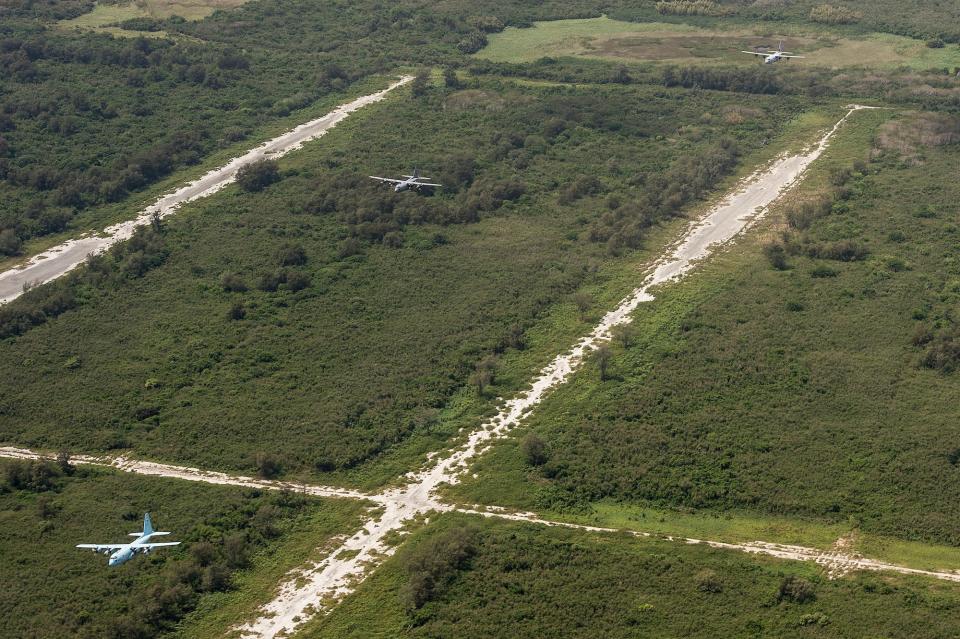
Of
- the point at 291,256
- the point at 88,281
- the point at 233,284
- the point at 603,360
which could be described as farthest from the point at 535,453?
the point at 88,281

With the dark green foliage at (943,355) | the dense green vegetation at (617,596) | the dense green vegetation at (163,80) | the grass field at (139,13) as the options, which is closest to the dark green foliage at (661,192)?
the dark green foliage at (943,355)

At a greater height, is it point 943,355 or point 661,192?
point 661,192

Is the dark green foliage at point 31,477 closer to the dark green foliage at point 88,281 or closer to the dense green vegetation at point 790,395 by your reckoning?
the dark green foliage at point 88,281

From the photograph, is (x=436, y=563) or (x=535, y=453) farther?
(x=535, y=453)

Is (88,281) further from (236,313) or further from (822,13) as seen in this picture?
(822,13)

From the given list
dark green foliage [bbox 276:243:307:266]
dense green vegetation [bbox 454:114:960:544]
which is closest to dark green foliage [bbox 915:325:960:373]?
dense green vegetation [bbox 454:114:960:544]

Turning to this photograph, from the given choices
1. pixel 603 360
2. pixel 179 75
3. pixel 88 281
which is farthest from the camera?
pixel 179 75
